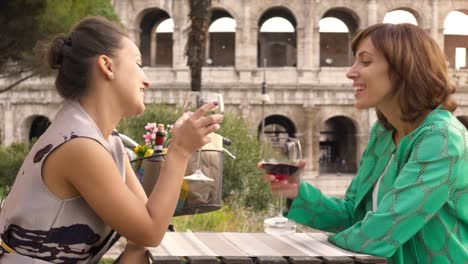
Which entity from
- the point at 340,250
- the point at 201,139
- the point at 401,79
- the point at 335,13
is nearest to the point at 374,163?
the point at 401,79

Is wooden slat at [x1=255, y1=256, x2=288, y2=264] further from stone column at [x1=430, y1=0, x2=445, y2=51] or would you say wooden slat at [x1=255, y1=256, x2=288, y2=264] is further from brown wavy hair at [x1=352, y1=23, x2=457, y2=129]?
stone column at [x1=430, y1=0, x2=445, y2=51]

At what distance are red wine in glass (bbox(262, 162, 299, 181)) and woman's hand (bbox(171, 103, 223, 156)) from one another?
0.47m

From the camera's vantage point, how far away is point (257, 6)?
27.0 meters

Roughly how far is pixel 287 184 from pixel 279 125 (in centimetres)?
3033

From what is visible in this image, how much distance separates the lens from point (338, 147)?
31016 millimetres

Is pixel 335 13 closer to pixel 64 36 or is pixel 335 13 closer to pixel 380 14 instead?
pixel 380 14

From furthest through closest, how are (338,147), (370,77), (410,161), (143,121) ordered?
(338,147) < (143,121) < (370,77) < (410,161)

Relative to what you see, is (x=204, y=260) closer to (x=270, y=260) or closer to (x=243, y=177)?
(x=270, y=260)

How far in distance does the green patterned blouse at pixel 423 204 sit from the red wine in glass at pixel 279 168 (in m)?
0.28

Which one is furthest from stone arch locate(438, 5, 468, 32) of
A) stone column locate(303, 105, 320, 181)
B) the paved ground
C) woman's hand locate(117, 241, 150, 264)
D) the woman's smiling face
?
woman's hand locate(117, 241, 150, 264)

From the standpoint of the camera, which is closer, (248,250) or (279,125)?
(248,250)

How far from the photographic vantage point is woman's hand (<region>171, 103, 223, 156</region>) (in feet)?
6.63

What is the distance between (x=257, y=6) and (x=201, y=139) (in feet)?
83.6

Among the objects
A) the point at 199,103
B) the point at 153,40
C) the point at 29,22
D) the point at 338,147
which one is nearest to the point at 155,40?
the point at 153,40
